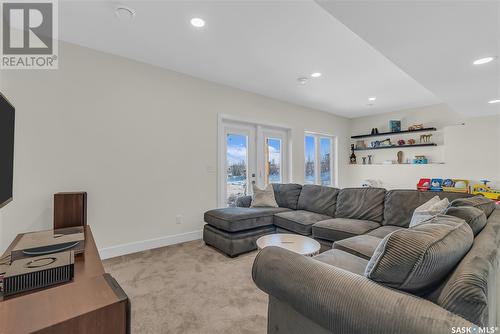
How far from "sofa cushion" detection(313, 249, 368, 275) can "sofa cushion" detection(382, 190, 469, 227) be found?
4.32 ft

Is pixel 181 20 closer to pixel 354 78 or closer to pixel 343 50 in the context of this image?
pixel 343 50

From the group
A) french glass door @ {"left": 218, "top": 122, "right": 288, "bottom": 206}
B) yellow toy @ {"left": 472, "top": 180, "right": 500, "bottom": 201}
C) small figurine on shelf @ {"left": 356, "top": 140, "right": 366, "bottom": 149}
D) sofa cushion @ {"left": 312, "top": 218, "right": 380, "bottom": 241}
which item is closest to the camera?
sofa cushion @ {"left": 312, "top": 218, "right": 380, "bottom": 241}

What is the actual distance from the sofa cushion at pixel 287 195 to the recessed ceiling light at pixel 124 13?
10.3 feet

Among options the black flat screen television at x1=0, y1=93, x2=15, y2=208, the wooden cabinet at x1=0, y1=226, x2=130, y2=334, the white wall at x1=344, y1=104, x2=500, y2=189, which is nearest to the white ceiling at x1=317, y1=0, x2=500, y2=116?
the wooden cabinet at x1=0, y1=226, x2=130, y2=334

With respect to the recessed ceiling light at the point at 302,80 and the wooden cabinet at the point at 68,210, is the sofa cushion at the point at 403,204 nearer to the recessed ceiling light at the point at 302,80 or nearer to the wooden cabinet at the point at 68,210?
the recessed ceiling light at the point at 302,80

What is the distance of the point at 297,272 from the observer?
3.28 ft

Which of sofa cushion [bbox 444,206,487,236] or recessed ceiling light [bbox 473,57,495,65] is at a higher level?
recessed ceiling light [bbox 473,57,495,65]

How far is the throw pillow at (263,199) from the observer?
3.66 m

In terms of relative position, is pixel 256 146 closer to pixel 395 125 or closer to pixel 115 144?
pixel 115 144

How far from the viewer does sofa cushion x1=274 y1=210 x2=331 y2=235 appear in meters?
2.87

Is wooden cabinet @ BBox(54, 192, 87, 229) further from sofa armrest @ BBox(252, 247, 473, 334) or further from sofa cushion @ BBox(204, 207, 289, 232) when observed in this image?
sofa armrest @ BBox(252, 247, 473, 334)

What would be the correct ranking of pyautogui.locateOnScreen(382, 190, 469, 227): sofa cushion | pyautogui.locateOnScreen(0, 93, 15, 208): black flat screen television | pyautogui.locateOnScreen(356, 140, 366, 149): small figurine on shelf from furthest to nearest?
pyautogui.locateOnScreen(356, 140, 366, 149): small figurine on shelf, pyautogui.locateOnScreen(382, 190, 469, 227): sofa cushion, pyautogui.locateOnScreen(0, 93, 15, 208): black flat screen television

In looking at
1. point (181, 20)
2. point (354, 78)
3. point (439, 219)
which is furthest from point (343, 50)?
point (439, 219)

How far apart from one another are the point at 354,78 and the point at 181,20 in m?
2.73
